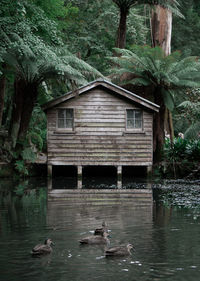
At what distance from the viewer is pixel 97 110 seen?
25.0m

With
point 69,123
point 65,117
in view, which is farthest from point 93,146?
point 65,117

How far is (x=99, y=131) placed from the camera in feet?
82.6

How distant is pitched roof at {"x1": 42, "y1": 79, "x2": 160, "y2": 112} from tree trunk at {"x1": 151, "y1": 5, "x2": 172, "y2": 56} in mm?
4412

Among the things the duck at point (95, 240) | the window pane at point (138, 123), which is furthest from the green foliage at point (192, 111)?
the duck at point (95, 240)

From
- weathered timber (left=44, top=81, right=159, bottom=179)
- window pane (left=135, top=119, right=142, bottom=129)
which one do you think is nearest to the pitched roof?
weathered timber (left=44, top=81, right=159, bottom=179)

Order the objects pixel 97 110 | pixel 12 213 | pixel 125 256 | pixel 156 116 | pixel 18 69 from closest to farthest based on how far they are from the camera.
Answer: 1. pixel 125 256
2. pixel 12 213
3. pixel 18 69
4. pixel 97 110
5. pixel 156 116

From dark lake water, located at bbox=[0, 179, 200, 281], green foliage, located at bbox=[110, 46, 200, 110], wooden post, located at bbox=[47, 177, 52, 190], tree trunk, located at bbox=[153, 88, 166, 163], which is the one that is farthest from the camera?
tree trunk, located at bbox=[153, 88, 166, 163]

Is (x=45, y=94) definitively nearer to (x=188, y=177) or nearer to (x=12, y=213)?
(x=188, y=177)

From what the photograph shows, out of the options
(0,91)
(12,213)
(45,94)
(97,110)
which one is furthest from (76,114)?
(12,213)

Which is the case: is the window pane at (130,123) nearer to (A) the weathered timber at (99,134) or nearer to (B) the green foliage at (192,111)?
(A) the weathered timber at (99,134)

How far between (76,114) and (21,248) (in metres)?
15.3

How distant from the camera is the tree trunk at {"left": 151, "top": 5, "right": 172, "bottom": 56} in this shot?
28234 mm

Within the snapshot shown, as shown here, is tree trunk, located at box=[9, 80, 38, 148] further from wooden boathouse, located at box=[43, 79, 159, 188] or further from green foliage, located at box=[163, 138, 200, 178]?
green foliage, located at box=[163, 138, 200, 178]

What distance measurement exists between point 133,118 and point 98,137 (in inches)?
64.4
